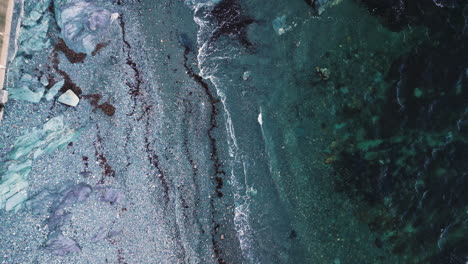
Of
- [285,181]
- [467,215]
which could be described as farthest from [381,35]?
[467,215]

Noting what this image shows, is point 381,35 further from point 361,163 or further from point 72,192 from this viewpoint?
point 72,192

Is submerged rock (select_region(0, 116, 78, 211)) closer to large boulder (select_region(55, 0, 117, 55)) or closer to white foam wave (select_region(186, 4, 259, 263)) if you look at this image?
large boulder (select_region(55, 0, 117, 55))

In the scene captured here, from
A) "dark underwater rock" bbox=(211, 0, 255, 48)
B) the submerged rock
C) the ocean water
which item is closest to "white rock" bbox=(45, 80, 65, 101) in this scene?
the ocean water

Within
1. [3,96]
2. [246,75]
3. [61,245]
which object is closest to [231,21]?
[246,75]

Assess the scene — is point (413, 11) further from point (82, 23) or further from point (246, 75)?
point (82, 23)

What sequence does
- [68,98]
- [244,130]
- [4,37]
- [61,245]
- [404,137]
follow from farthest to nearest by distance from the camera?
[244,130]
[404,137]
[68,98]
[61,245]
[4,37]

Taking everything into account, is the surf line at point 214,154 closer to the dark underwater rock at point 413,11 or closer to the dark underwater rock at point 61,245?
the dark underwater rock at point 61,245
